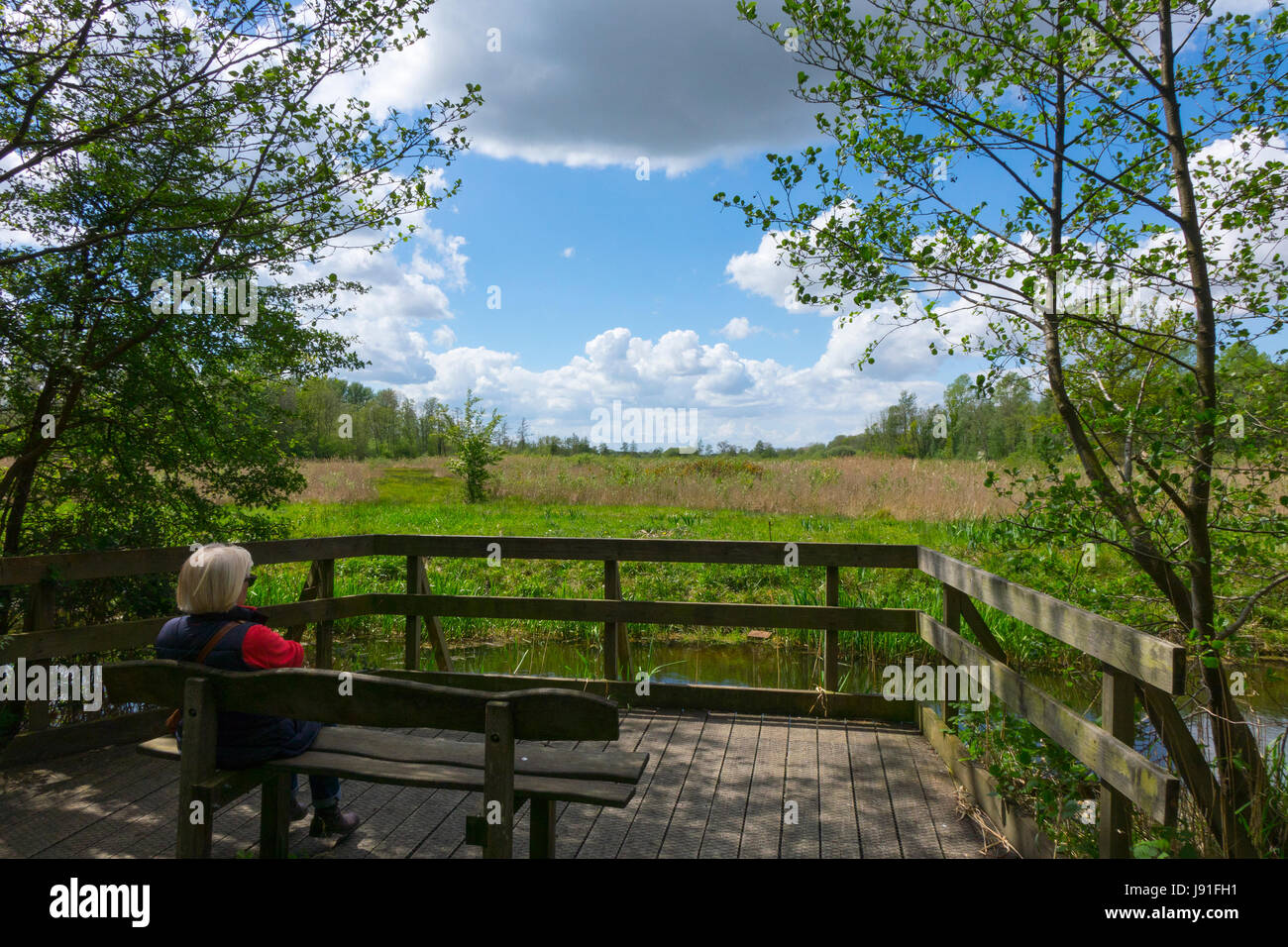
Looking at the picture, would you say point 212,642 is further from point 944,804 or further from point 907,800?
point 944,804

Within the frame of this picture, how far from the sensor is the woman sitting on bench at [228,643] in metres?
2.89

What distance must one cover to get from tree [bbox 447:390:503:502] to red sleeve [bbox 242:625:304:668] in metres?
21.2

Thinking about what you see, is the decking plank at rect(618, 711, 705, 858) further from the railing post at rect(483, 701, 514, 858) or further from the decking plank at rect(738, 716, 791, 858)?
the railing post at rect(483, 701, 514, 858)

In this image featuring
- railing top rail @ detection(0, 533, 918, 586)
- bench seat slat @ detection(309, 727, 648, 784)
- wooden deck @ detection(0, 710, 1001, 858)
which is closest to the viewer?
bench seat slat @ detection(309, 727, 648, 784)

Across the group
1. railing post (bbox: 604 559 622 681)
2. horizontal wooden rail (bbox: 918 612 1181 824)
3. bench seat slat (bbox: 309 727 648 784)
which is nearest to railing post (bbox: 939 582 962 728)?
horizontal wooden rail (bbox: 918 612 1181 824)

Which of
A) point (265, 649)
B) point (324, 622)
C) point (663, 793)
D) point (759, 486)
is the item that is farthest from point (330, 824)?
point (759, 486)

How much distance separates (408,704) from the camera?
2.50 meters

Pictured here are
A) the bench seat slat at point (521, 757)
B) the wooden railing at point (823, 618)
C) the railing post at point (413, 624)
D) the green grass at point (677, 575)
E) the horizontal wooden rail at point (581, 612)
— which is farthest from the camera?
the green grass at point (677, 575)

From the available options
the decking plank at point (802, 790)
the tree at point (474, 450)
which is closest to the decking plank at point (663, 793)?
the decking plank at point (802, 790)

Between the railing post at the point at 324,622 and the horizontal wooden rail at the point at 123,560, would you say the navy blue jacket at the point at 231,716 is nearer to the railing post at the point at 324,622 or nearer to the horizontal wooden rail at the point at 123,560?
the horizontal wooden rail at the point at 123,560

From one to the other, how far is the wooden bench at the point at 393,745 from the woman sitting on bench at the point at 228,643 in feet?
0.22

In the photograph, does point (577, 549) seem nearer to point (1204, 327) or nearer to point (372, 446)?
point (1204, 327)

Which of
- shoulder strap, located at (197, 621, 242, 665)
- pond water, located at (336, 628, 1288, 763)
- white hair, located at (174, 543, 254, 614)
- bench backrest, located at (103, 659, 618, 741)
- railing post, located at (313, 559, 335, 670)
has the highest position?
white hair, located at (174, 543, 254, 614)

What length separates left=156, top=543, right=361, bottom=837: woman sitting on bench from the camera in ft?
9.48
